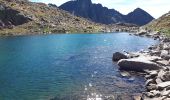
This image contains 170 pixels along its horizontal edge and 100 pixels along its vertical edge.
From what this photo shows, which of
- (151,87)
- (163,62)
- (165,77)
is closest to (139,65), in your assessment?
(163,62)

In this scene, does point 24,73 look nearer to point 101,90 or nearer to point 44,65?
point 44,65

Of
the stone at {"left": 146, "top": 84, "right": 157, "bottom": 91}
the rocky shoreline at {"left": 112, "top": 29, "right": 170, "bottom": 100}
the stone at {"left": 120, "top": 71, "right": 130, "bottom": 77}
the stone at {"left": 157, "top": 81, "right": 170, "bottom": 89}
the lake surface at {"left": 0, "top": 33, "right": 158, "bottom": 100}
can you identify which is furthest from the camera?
the stone at {"left": 120, "top": 71, "right": 130, "bottom": 77}

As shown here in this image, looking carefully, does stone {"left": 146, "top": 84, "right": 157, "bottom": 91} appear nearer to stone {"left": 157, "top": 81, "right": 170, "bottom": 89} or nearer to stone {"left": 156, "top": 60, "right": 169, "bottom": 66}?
stone {"left": 157, "top": 81, "right": 170, "bottom": 89}

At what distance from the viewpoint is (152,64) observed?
221 ft

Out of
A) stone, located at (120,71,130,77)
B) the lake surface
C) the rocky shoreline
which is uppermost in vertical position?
the rocky shoreline

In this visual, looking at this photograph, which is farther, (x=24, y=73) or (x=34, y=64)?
(x=34, y=64)

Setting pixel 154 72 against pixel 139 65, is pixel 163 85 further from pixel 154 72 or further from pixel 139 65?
pixel 139 65

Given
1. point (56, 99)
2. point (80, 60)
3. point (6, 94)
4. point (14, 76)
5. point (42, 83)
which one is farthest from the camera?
point (80, 60)

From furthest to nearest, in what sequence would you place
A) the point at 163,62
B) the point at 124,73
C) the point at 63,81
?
the point at 163,62 → the point at 124,73 → the point at 63,81

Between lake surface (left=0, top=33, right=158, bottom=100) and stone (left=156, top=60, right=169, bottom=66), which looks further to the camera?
stone (left=156, top=60, right=169, bottom=66)

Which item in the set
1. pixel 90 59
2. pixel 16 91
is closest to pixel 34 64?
pixel 90 59

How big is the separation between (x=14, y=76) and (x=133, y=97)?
95.5 ft

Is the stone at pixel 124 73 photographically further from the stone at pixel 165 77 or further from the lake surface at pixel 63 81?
the stone at pixel 165 77

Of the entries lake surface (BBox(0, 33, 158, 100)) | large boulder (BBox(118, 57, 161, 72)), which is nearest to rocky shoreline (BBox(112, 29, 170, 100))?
large boulder (BBox(118, 57, 161, 72))
